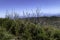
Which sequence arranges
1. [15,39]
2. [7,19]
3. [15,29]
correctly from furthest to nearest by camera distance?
[7,19] → [15,29] → [15,39]

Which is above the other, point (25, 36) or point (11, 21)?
point (11, 21)

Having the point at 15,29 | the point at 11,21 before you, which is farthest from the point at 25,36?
the point at 11,21

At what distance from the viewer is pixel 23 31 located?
8.98 meters

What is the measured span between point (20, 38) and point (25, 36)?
0.23m

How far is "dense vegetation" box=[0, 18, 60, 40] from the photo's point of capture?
848 cm

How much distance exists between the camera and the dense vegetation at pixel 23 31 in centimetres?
848

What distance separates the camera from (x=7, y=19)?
9.80m

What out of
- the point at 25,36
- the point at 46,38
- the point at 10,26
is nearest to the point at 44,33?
the point at 46,38

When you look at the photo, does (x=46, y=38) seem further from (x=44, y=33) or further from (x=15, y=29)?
(x=15, y=29)

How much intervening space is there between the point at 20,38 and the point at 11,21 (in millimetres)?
1372

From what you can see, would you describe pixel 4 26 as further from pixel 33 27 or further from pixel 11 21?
pixel 33 27

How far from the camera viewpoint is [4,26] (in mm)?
9156

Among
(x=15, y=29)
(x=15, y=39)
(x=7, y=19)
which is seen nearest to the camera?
(x=15, y=39)

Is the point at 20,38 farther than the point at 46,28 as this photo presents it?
No
